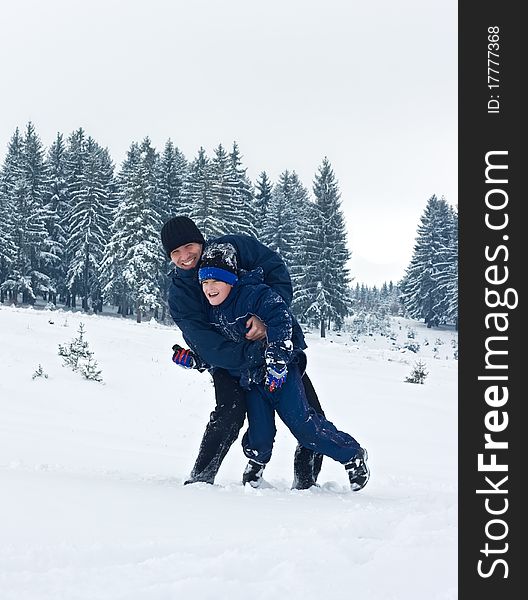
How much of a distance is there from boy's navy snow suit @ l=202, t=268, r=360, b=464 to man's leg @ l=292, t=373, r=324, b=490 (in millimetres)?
202

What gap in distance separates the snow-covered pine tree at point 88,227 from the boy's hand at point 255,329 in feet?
135

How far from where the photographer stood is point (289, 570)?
2014mm

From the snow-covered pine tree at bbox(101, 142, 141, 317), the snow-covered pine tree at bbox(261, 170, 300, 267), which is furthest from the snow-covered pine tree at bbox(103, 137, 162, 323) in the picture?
the snow-covered pine tree at bbox(261, 170, 300, 267)

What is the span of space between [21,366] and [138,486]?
7.63 m

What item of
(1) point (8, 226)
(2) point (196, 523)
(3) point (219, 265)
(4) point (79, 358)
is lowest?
(2) point (196, 523)

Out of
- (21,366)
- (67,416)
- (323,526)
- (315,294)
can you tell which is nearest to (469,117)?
(323,526)

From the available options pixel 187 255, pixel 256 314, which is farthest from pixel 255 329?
pixel 187 255

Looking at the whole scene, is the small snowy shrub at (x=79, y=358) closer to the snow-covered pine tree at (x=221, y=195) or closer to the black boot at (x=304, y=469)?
the black boot at (x=304, y=469)

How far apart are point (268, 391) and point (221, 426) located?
43 cm

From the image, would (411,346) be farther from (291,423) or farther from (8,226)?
(291,423)

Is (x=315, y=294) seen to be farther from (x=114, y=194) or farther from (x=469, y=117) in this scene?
(x=469, y=117)

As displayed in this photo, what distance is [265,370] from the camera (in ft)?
12.6

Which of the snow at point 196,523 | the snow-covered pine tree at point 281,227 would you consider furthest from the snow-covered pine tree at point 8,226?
the snow at point 196,523

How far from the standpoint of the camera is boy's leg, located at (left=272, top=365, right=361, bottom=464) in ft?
13.0
